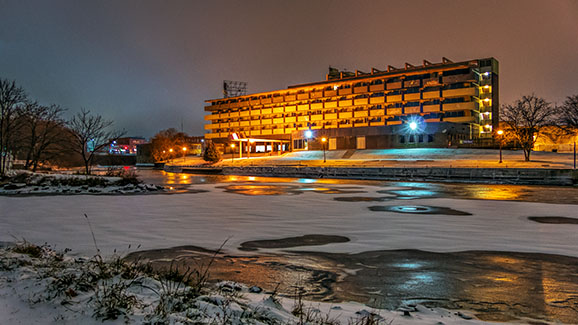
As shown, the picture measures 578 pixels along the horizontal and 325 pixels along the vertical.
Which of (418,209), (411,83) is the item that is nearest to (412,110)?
(411,83)

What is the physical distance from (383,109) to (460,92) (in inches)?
688

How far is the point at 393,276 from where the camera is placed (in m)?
6.23

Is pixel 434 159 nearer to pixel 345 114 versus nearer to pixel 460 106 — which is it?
pixel 460 106

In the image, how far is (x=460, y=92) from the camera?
81.9 metres

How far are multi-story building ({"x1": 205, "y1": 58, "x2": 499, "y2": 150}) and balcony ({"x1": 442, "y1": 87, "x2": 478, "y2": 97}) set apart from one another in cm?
7

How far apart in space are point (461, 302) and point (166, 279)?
376 cm

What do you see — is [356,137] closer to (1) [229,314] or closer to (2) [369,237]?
(2) [369,237]

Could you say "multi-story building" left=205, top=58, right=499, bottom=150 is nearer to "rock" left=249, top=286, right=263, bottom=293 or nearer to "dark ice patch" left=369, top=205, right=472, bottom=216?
"dark ice patch" left=369, top=205, right=472, bottom=216

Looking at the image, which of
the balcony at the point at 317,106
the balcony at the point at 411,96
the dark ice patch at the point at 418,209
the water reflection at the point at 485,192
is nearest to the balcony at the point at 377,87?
the balcony at the point at 411,96

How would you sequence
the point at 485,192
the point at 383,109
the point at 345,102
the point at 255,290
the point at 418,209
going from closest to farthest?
the point at 255,290, the point at 418,209, the point at 485,192, the point at 383,109, the point at 345,102

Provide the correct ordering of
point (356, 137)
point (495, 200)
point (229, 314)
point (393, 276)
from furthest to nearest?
point (356, 137)
point (495, 200)
point (393, 276)
point (229, 314)

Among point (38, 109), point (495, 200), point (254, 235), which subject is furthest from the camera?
point (38, 109)

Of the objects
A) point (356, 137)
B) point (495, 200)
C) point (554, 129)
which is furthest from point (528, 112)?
point (495, 200)

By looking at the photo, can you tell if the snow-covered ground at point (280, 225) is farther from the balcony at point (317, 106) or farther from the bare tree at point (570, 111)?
the balcony at point (317, 106)
